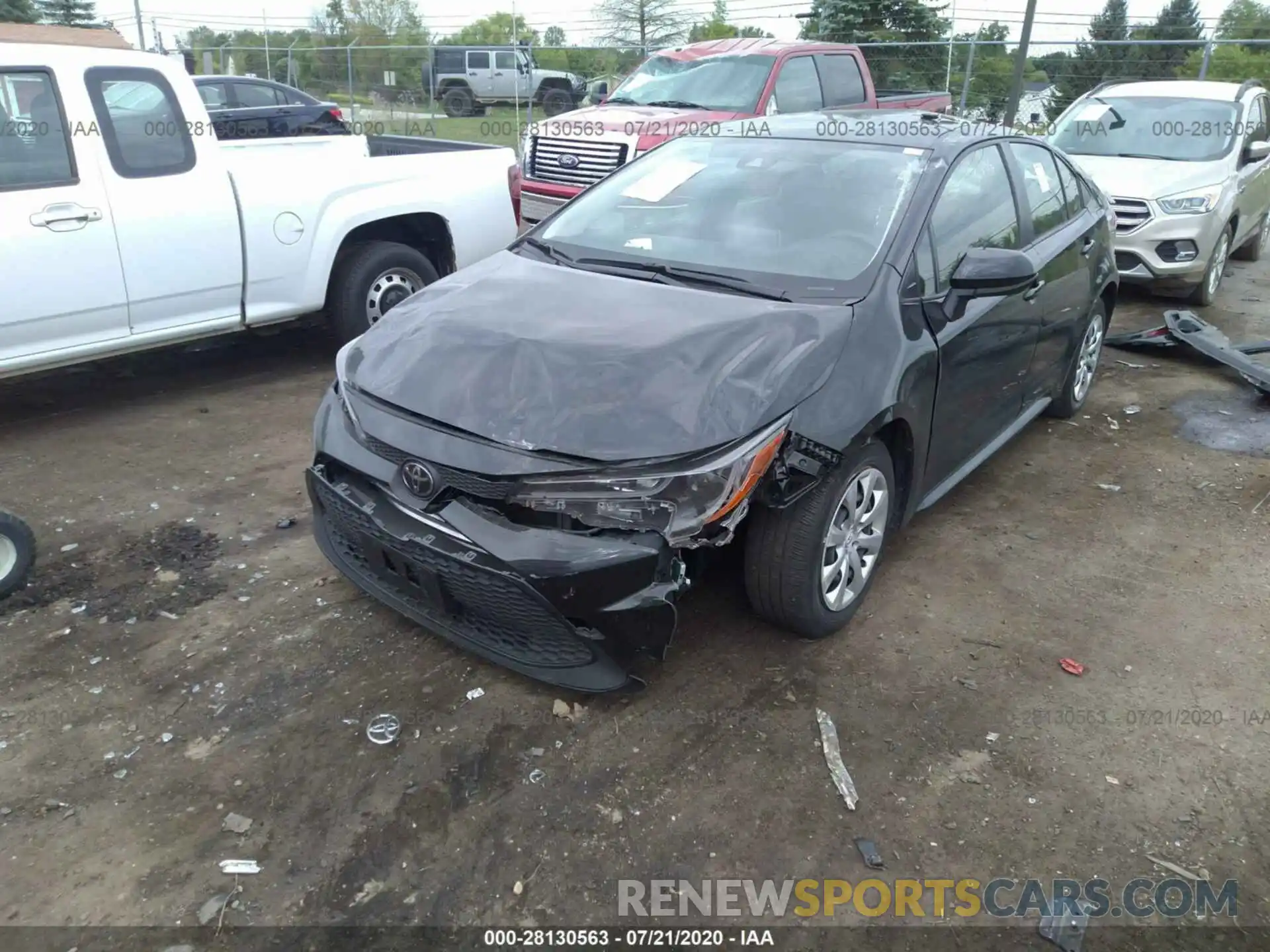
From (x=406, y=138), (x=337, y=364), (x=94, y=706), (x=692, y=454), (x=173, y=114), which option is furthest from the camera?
(x=406, y=138)

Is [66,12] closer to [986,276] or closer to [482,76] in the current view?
[482,76]

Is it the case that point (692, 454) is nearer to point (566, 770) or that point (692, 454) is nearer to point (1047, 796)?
point (566, 770)

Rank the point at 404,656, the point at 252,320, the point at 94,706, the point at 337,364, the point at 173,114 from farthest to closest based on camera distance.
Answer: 1. the point at 252,320
2. the point at 173,114
3. the point at 337,364
4. the point at 404,656
5. the point at 94,706

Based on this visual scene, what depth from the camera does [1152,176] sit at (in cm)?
827

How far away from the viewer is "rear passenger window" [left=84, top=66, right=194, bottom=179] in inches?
192

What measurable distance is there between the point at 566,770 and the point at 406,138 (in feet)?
18.7

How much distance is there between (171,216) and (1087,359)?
5.22 meters

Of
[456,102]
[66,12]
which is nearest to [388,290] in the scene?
[456,102]

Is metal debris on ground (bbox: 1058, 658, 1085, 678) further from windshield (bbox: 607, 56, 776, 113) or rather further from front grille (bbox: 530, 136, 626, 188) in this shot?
windshield (bbox: 607, 56, 776, 113)

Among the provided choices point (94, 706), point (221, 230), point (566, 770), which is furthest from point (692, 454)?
point (221, 230)

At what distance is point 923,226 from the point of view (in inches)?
142

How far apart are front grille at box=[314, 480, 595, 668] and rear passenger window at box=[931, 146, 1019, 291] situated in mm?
1984

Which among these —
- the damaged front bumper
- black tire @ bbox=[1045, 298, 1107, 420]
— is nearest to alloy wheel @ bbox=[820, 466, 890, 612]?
the damaged front bumper

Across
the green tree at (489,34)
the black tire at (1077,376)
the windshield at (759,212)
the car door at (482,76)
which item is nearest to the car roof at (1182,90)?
the black tire at (1077,376)
